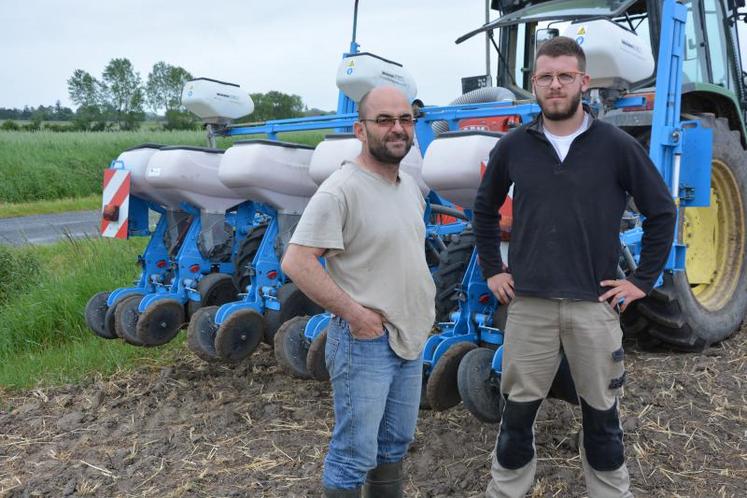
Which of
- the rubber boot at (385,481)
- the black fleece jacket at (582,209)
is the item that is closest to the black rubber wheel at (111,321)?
the rubber boot at (385,481)

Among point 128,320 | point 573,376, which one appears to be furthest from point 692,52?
point 128,320

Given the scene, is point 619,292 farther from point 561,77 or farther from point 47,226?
point 47,226

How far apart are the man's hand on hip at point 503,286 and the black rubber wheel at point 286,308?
1.45 metres

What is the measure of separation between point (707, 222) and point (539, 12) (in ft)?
5.78

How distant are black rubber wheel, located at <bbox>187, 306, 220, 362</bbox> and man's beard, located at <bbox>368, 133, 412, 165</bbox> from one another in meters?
2.04

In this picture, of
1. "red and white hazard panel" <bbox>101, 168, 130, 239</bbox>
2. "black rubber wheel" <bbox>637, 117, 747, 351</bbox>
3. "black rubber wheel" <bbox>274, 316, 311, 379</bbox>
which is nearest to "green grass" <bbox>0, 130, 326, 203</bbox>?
"red and white hazard panel" <bbox>101, 168, 130, 239</bbox>

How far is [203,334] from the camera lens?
12.9 ft

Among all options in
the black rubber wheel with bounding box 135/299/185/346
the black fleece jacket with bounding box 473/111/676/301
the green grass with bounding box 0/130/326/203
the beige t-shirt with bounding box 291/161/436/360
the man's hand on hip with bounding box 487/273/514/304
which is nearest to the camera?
the beige t-shirt with bounding box 291/161/436/360

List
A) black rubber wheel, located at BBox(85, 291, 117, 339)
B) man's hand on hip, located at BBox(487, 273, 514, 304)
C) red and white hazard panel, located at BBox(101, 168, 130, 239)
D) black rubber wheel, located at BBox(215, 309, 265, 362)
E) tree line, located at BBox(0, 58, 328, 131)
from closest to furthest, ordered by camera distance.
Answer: man's hand on hip, located at BBox(487, 273, 514, 304) < black rubber wheel, located at BBox(215, 309, 265, 362) < red and white hazard panel, located at BBox(101, 168, 130, 239) < black rubber wheel, located at BBox(85, 291, 117, 339) < tree line, located at BBox(0, 58, 328, 131)

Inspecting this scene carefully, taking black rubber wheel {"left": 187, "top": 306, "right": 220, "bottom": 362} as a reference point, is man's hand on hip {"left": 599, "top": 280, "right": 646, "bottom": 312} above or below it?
above

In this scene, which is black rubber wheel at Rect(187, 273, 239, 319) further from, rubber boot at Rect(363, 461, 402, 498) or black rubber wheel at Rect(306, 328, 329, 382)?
rubber boot at Rect(363, 461, 402, 498)

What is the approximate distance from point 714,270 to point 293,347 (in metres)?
2.56

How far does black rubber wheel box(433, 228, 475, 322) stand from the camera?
3.39 metres

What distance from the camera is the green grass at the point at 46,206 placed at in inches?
549
